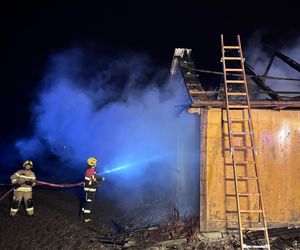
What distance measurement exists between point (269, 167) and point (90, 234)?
469cm

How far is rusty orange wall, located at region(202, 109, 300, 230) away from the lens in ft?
23.7

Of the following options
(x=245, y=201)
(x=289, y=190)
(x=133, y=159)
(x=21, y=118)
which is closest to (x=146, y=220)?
(x=245, y=201)

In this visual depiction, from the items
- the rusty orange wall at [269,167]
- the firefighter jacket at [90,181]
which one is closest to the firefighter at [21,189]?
the firefighter jacket at [90,181]

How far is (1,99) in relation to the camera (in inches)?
2076

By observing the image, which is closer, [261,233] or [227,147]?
[261,233]

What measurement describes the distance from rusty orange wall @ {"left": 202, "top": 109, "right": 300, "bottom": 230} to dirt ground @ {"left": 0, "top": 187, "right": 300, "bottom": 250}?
62cm

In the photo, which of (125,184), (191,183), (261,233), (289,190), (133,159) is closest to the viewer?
(261,233)

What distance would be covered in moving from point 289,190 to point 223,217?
170cm

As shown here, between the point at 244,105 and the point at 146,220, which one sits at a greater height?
the point at 244,105

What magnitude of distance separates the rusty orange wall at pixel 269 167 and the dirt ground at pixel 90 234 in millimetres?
616

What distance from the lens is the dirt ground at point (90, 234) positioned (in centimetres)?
687

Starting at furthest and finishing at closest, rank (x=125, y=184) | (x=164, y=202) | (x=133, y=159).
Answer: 1. (x=133, y=159)
2. (x=125, y=184)
3. (x=164, y=202)

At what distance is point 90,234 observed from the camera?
779 cm

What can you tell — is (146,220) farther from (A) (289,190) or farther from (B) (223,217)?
(A) (289,190)
